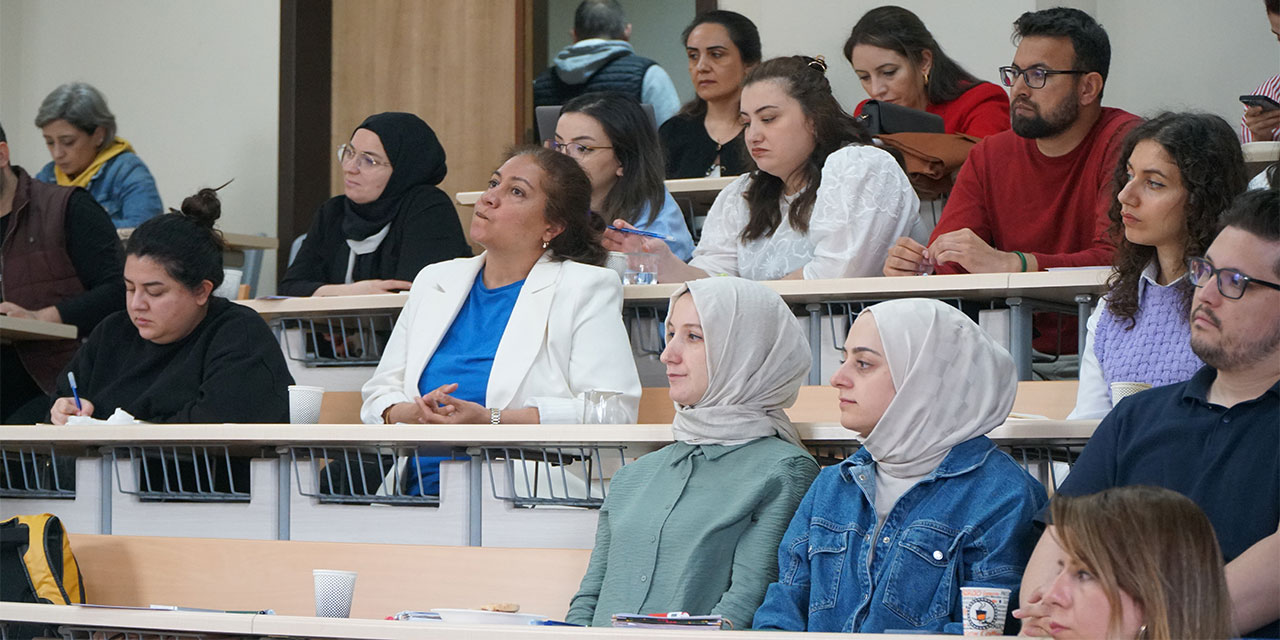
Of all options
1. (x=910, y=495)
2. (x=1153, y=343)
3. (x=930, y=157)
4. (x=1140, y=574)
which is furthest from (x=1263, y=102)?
(x=1140, y=574)

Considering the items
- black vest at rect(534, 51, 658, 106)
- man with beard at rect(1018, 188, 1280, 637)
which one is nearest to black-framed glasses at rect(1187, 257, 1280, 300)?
man with beard at rect(1018, 188, 1280, 637)

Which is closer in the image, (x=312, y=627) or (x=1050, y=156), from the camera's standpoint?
(x=312, y=627)

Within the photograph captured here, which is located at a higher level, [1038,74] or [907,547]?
[1038,74]

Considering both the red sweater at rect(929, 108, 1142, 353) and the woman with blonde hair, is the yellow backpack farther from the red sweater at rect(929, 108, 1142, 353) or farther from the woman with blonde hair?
the red sweater at rect(929, 108, 1142, 353)

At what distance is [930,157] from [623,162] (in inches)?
34.6

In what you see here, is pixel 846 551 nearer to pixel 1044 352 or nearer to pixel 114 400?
pixel 1044 352

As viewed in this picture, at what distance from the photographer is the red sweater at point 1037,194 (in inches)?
140

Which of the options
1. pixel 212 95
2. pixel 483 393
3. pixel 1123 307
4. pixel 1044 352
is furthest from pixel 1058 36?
pixel 212 95

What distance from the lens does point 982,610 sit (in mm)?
1965

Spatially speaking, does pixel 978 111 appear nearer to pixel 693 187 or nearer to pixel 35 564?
pixel 693 187

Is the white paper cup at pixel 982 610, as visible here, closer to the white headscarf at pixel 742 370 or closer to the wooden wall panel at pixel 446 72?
the white headscarf at pixel 742 370

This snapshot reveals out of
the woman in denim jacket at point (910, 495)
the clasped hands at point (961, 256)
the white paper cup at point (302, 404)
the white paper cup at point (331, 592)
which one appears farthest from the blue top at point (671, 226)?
the white paper cup at point (331, 592)

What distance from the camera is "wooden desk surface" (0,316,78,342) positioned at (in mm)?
4000

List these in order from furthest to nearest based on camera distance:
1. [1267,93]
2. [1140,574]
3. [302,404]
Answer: [1267,93]
[302,404]
[1140,574]
